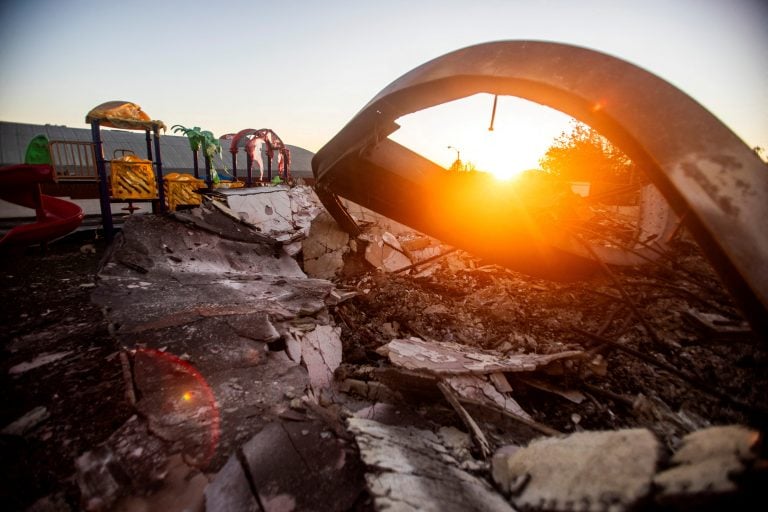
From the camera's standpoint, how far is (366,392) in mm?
2539

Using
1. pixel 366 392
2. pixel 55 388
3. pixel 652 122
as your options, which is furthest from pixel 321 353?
pixel 652 122

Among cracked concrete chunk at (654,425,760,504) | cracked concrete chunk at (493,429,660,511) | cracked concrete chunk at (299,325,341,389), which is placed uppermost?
cracked concrete chunk at (654,425,760,504)

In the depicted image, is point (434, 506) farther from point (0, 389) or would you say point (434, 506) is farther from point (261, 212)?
point (261, 212)

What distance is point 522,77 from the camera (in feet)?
5.65

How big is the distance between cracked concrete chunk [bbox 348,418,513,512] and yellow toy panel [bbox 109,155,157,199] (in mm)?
8494

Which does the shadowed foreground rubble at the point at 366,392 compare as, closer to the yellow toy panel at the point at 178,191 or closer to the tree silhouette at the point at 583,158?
the yellow toy panel at the point at 178,191

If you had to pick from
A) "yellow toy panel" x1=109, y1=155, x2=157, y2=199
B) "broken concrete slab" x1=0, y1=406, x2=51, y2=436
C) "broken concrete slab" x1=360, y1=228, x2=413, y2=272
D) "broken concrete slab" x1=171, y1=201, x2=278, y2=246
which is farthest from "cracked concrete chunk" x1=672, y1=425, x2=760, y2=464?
"yellow toy panel" x1=109, y1=155, x2=157, y2=199

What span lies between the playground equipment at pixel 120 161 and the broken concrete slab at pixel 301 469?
24.7 feet

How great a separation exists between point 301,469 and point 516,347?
2794mm

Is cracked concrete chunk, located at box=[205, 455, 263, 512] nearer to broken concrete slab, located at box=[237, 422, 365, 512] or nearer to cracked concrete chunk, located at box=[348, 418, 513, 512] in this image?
broken concrete slab, located at box=[237, 422, 365, 512]

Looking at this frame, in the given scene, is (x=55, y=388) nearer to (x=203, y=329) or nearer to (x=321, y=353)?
(x=203, y=329)

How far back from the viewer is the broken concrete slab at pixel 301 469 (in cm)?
147

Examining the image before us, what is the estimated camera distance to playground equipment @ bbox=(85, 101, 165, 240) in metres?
6.51

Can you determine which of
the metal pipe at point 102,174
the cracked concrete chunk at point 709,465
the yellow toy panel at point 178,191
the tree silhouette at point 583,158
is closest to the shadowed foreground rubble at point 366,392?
the cracked concrete chunk at point 709,465
